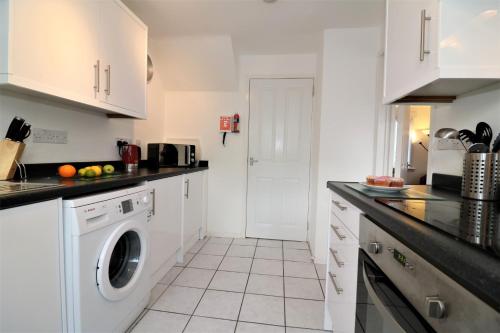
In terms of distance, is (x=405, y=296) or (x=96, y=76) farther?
(x=96, y=76)

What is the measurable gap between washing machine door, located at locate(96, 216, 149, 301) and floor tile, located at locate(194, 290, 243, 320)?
523 millimetres

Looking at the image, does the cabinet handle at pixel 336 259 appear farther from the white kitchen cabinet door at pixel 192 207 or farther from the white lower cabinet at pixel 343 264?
the white kitchen cabinet door at pixel 192 207

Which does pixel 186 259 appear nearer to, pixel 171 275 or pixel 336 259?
pixel 171 275

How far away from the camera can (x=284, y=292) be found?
1893 millimetres

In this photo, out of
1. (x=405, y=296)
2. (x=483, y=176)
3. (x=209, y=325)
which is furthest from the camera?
(x=209, y=325)

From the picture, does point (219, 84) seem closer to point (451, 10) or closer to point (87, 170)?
point (87, 170)

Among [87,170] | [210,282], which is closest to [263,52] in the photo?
[87,170]

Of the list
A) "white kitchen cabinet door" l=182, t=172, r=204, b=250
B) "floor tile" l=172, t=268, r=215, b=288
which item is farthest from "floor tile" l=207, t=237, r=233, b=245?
"floor tile" l=172, t=268, r=215, b=288

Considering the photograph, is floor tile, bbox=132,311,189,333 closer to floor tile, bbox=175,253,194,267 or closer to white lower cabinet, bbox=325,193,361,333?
floor tile, bbox=175,253,194,267

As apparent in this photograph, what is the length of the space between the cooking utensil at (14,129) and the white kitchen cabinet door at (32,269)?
66cm

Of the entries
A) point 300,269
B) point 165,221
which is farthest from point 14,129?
point 300,269

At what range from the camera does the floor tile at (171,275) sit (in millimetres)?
2004

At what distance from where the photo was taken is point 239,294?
1.84m

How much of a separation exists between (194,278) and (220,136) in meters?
1.74
